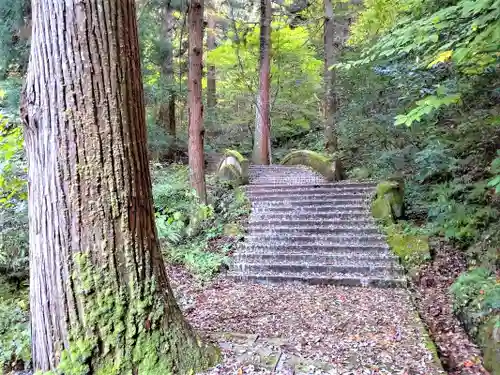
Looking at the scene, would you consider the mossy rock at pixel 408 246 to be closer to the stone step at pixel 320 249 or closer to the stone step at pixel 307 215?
the stone step at pixel 320 249

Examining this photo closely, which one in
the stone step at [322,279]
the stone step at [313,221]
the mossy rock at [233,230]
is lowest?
the stone step at [322,279]

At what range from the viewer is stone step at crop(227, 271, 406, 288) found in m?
5.50

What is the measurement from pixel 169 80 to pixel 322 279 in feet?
27.8

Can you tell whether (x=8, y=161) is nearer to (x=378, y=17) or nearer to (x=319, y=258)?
(x=319, y=258)

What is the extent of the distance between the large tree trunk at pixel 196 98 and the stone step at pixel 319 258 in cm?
185

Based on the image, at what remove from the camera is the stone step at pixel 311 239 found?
656cm

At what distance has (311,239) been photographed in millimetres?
6805

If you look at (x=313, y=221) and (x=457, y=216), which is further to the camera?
(x=313, y=221)

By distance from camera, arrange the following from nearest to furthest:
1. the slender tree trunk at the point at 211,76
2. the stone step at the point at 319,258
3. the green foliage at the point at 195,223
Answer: the stone step at the point at 319,258 → the green foliage at the point at 195,223 → the slender tree trunk at the point at 211,76

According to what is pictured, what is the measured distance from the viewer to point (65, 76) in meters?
2.23

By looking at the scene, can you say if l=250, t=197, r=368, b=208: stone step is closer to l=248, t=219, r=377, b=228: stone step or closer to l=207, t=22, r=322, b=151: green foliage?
l=248, t=219, r=377, b=228: stone step

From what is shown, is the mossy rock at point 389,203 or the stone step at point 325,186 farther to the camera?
the stone step at point 325,186

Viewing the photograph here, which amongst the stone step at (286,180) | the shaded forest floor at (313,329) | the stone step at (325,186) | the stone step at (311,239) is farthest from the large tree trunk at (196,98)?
→ the stone step at (286,180)

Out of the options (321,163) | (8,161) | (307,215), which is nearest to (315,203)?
(307,215)
